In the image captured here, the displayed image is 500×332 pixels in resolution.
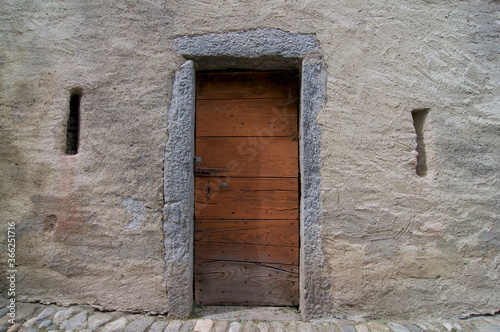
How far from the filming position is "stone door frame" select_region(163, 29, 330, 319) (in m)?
1.97

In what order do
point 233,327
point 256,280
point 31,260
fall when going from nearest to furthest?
point 233,327 < point 31,260 < point 256,280

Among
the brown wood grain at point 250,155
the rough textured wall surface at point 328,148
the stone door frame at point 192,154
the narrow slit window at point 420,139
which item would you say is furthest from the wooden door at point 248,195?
the narrow slit window at point 420,139

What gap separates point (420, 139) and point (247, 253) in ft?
4.80

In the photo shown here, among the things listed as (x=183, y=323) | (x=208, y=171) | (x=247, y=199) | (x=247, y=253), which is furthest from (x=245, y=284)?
(x=208, y=171)

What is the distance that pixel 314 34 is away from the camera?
207 cm

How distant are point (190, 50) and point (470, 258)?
234cm

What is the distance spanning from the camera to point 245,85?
89.1 inches

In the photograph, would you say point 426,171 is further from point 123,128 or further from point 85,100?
point 85,100

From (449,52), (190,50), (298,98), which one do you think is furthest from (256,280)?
(449,52)

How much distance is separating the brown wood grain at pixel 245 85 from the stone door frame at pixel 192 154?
166 mm

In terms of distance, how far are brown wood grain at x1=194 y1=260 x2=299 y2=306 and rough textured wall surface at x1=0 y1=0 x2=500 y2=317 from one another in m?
0.29

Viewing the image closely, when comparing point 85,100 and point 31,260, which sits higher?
point 85,100

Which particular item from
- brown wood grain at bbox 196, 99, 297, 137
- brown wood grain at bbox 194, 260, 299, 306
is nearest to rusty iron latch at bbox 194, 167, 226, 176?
brown wood grain at bbox 196, 99, 297, 137

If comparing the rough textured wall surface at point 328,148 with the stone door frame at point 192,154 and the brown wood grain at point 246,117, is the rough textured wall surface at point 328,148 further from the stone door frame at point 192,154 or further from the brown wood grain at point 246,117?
the brown wood grain at point 246,117
